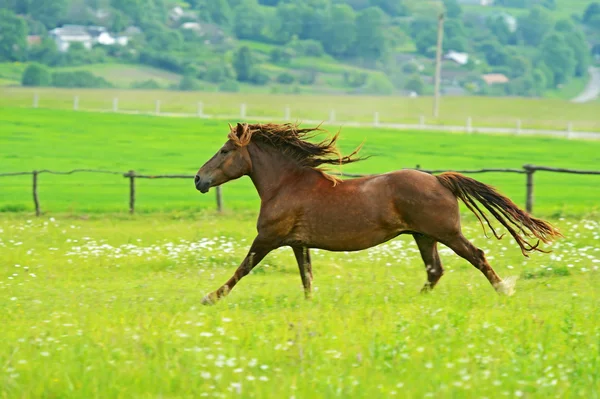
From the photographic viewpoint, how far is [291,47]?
14162 centimetres

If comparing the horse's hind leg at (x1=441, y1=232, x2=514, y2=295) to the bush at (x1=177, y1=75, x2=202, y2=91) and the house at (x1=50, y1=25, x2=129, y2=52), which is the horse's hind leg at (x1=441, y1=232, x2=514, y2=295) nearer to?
the bush at (x1=177, y1=75, x2=202, y2=91)

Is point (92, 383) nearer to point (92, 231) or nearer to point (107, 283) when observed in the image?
point (107, 283)

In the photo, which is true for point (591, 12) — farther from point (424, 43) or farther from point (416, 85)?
point (416, 85)

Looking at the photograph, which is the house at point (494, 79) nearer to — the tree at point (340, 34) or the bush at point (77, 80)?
the tree at point (340, 34)

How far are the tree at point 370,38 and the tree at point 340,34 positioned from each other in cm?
112

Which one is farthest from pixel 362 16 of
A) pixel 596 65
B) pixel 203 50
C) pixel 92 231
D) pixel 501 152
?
pixel 92 231

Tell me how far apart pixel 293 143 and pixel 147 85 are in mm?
96574

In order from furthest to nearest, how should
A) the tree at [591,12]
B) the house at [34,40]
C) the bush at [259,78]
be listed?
the tree at [591,12] < the bush at [259,78] < the house at [34,40]

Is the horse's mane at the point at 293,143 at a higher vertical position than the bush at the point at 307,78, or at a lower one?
lower

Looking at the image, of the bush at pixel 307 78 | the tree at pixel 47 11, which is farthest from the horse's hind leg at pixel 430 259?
the tree at pixel 47 11

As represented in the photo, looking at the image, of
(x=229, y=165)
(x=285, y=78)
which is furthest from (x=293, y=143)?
(x=285, y=78)

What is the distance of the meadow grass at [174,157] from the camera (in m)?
26.3

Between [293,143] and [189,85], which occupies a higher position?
[189,85]

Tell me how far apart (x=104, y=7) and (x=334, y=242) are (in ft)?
483
